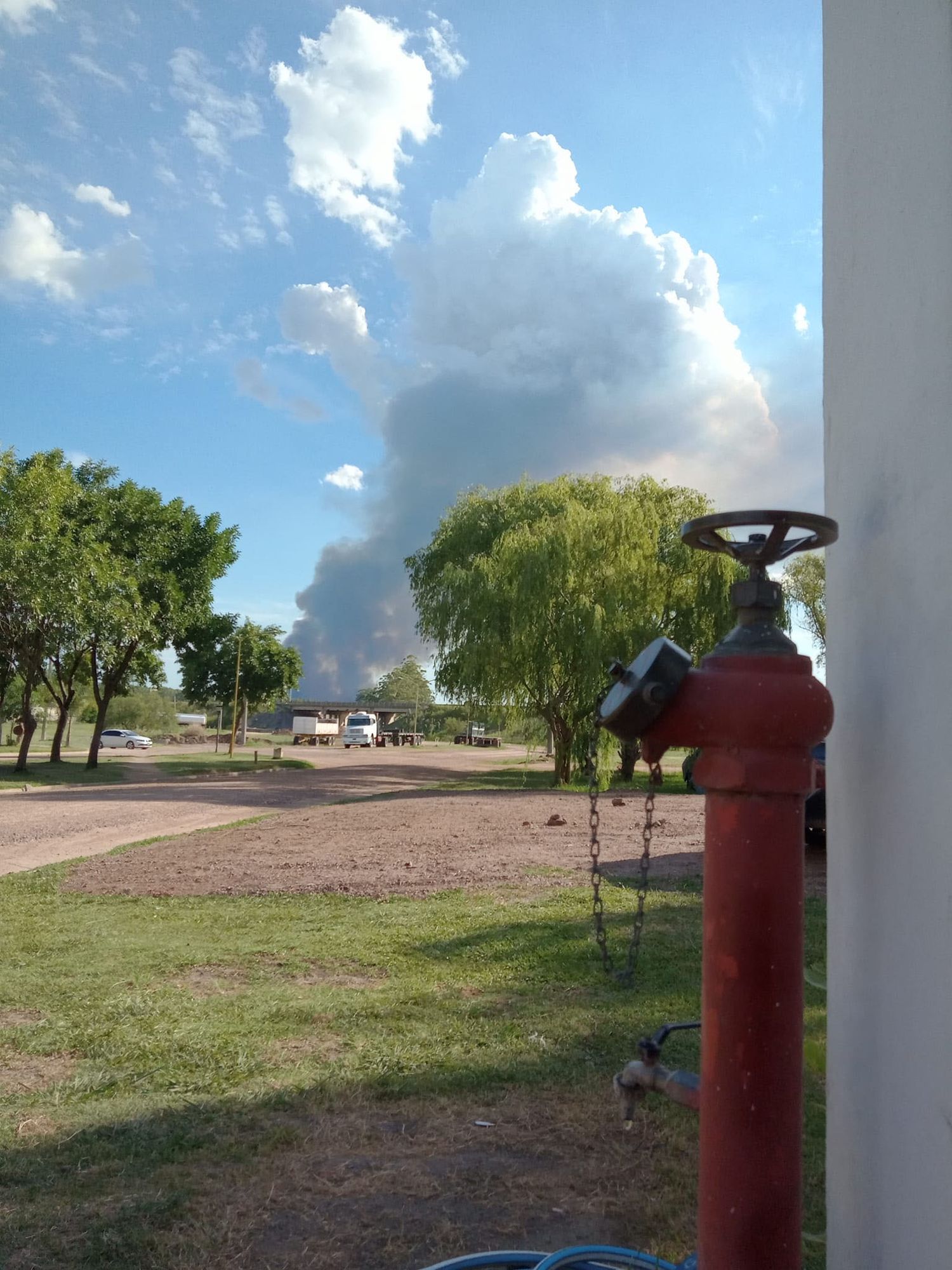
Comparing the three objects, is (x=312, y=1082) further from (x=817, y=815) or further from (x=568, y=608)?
(x=568, y=608)

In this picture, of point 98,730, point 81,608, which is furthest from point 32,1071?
point 98,730

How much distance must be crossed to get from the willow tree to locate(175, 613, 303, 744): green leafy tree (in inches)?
1028

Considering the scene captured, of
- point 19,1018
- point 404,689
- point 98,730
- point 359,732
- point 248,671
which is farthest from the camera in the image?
point 404,689

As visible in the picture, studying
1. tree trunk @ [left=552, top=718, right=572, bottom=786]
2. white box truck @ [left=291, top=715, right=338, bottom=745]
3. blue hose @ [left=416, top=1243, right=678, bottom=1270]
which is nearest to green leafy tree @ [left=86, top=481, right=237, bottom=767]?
tree trunk @ [left=552, top=718, right=572, bottom=786]

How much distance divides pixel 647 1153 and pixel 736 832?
5.85ft

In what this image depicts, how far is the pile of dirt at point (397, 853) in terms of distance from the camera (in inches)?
331

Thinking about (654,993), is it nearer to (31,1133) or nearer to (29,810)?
(31,1133)

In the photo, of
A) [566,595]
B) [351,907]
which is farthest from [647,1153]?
[566,595]

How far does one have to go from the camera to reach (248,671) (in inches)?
1986

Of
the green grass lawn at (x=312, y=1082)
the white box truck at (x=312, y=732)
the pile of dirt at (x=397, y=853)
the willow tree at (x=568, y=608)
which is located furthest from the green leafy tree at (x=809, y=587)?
the white box truck at (x=312, y=732)

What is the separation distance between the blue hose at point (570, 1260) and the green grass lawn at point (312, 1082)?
0.65 feet

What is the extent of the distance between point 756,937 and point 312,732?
74258 millimetres

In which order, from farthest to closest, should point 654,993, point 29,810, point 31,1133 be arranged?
point 29,810 → point 654,993 → point 31,1133

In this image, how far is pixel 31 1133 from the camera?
321cm
